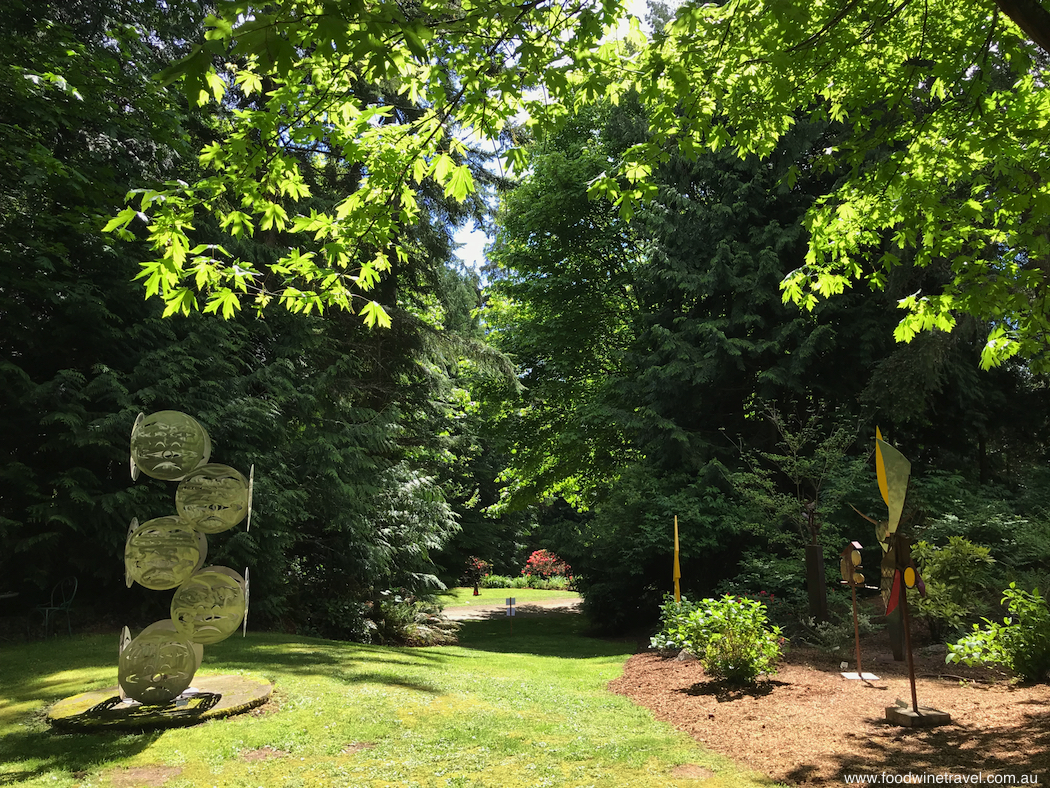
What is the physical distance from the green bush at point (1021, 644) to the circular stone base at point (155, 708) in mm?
6258

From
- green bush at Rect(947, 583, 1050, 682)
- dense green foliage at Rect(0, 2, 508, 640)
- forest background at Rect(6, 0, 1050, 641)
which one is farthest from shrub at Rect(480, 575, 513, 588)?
green bush at Rect(947, 583, 1050, 682)

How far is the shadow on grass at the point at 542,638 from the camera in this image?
1260 cm

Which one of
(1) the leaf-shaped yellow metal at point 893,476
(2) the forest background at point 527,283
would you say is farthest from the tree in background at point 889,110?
(1) the leaf-shaped yellow metal at point 893,476

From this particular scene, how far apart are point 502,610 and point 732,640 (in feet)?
49.2

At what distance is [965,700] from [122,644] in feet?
23.7

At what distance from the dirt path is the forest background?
3.29 meters

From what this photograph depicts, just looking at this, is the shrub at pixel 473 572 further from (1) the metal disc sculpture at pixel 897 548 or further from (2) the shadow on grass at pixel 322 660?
(1) the metal disc sculpture at pixel 897 548

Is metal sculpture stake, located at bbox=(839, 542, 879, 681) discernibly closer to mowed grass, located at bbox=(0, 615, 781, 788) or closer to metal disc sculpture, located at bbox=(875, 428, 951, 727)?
metal disc sculpture, located at bbox=(875, 428, 951, 727)

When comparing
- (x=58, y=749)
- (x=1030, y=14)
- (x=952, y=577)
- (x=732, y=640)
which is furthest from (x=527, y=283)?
(x=58, y=749)

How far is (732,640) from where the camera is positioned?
712 cm

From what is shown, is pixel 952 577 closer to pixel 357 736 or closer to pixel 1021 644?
pixel 1021 644

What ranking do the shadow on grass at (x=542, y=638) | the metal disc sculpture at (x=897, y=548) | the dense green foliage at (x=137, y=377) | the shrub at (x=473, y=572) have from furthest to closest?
the shrub at (x=473, y=572), the shadow on grass at (x=542, y=638), the dense green foliage at (x=137, y=377), the metal disc sculpture at (x=897, y=548)

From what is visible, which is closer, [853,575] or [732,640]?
[732,640]

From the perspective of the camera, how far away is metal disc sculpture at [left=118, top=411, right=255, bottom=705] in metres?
5.70
